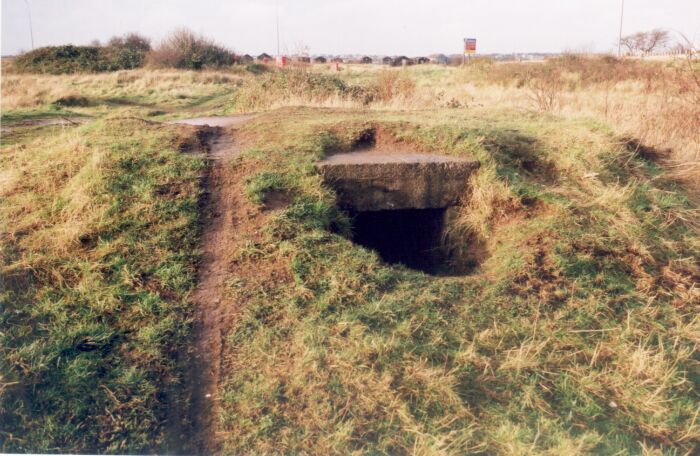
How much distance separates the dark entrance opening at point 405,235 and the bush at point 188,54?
2872cm

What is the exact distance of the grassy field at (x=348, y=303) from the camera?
9.82 feet

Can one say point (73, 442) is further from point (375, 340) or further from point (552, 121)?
point (552, 121)

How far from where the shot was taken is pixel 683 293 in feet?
14.4

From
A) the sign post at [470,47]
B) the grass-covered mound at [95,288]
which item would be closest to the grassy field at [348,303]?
the grass-covered mound at [95,288]

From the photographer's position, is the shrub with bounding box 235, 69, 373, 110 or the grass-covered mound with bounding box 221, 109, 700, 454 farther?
the shrub with bounding box 235, 69, 373, 110

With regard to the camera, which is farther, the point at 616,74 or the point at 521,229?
the point at 616,74

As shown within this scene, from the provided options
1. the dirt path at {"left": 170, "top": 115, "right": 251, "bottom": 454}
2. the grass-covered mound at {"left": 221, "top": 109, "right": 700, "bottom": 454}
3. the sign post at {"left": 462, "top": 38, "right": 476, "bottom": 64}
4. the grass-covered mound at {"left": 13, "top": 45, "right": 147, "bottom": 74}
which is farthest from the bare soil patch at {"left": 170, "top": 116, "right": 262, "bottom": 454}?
the sign post at {"left": 462, "top": 38, "right": 476, "bottom": 64}

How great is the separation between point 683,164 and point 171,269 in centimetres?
620

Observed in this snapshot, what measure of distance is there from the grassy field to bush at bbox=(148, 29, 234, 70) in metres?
27.3

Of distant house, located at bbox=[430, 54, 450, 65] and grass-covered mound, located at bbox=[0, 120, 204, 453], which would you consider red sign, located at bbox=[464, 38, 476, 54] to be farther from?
grass-covered mound, located at bbox=[0, 120, 204, 453]

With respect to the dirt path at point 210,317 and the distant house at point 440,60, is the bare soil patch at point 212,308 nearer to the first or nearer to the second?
the dirt path at point 210,317

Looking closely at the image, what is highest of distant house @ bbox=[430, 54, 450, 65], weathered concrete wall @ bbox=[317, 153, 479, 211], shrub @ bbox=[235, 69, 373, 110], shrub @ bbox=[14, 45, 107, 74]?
distant house @ bbox=[430, 54, 450, 65]

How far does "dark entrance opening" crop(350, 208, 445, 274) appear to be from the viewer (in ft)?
18.3

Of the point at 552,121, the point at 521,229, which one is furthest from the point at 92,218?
the point at 552,121
